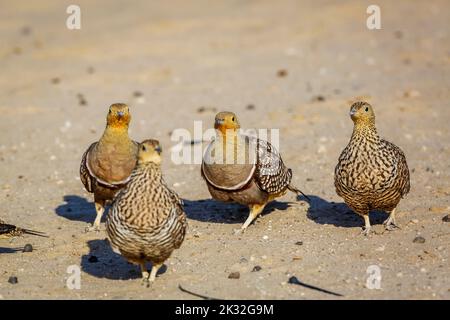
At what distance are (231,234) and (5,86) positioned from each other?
815 cm

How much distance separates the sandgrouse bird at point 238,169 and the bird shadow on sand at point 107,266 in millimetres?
1292

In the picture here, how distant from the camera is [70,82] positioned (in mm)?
15586

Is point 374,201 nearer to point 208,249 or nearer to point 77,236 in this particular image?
point 208,249

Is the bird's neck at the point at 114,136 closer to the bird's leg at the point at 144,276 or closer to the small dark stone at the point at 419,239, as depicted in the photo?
the bird's leg at the point at 144,276

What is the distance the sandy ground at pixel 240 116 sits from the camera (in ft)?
25.1

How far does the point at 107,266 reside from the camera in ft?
26.3

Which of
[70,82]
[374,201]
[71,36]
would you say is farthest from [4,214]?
[71,36]

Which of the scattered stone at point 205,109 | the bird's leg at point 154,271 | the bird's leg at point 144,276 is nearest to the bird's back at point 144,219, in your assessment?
the bird's leg at point 154,271

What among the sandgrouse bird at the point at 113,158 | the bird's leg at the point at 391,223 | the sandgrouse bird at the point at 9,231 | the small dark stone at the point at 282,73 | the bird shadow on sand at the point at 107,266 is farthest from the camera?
the small dark stone at the point at 282,73

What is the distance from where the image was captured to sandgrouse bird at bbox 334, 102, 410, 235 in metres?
8.12

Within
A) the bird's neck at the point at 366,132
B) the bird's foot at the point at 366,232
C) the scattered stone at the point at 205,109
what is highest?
the scattered stone at the point at 205,109


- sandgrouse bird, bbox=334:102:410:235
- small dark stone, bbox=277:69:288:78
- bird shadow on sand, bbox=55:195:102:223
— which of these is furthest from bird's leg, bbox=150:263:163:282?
small dark stone, bbox=277:69:288:78

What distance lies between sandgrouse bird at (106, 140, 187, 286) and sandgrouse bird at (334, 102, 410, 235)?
197 centimetres

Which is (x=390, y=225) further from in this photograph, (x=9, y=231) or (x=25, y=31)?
(x=25, y=31)
